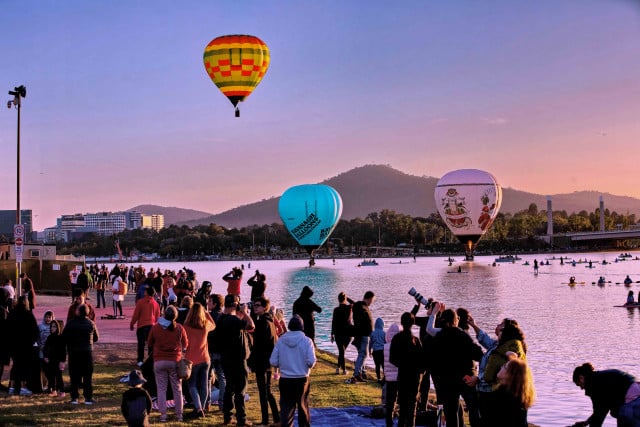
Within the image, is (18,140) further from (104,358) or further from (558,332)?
(558,332)

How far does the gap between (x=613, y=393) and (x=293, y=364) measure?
4.11 metres

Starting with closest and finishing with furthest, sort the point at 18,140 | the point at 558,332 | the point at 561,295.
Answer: the point at 18,140 < the point at 558,332 < the point at 561,295

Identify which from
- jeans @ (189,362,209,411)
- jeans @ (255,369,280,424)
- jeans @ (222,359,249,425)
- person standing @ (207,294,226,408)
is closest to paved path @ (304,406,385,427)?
jeans @ (255,369,280,424)

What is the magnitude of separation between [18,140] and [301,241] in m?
64.8

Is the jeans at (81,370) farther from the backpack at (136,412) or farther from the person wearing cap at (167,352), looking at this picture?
the backpack at (136,412)

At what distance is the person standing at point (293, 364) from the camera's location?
Answer: 11055mm

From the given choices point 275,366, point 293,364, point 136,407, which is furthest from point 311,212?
point 136,407

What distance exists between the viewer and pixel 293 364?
36.3ft

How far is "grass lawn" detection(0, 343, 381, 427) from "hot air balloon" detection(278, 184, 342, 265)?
7500cm

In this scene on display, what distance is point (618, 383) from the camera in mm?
8859

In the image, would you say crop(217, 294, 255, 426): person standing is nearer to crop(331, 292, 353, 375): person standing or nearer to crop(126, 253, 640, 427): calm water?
crop(331, 292, 353, 375): person standing

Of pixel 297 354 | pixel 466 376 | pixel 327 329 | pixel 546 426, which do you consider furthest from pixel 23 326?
pixel 327 329

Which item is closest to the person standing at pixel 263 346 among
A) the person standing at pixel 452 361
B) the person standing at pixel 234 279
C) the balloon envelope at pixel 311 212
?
the person standing at pixel 452 361

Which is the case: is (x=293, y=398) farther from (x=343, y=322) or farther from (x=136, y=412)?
(x=343, y=322)
